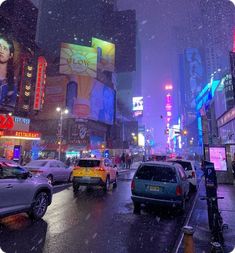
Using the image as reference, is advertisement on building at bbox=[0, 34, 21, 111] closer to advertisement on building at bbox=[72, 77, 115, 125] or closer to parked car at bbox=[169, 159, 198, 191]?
advertisement on building at bbox=[72, 77, 115, 125]

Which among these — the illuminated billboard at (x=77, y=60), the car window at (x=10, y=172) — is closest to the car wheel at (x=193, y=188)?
the car window at (x=10, y=172)

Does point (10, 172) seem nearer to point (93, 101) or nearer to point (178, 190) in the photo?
point (178, 190)

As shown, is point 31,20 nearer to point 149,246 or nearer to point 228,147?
point 228,147

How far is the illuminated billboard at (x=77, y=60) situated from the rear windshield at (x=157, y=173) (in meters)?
60.1

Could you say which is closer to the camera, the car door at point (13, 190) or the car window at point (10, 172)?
the car door at point (13, 190)

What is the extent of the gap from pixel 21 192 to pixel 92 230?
227cm

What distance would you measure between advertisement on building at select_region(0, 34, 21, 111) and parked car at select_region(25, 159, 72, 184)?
33641 mm

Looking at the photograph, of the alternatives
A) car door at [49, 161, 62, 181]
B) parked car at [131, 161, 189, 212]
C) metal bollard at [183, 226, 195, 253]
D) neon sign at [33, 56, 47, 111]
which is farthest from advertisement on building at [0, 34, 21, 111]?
metal bollard at [183, 226, 195, 253]

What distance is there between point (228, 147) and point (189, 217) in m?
12.0

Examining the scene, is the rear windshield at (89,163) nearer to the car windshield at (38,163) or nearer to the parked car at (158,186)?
the car windshield at (38,163)

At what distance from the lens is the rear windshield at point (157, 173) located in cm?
894

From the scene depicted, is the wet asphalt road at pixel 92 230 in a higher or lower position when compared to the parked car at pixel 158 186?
lower

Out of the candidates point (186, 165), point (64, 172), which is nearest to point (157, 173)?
point (186, 165)

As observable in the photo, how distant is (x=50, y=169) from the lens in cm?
1588
